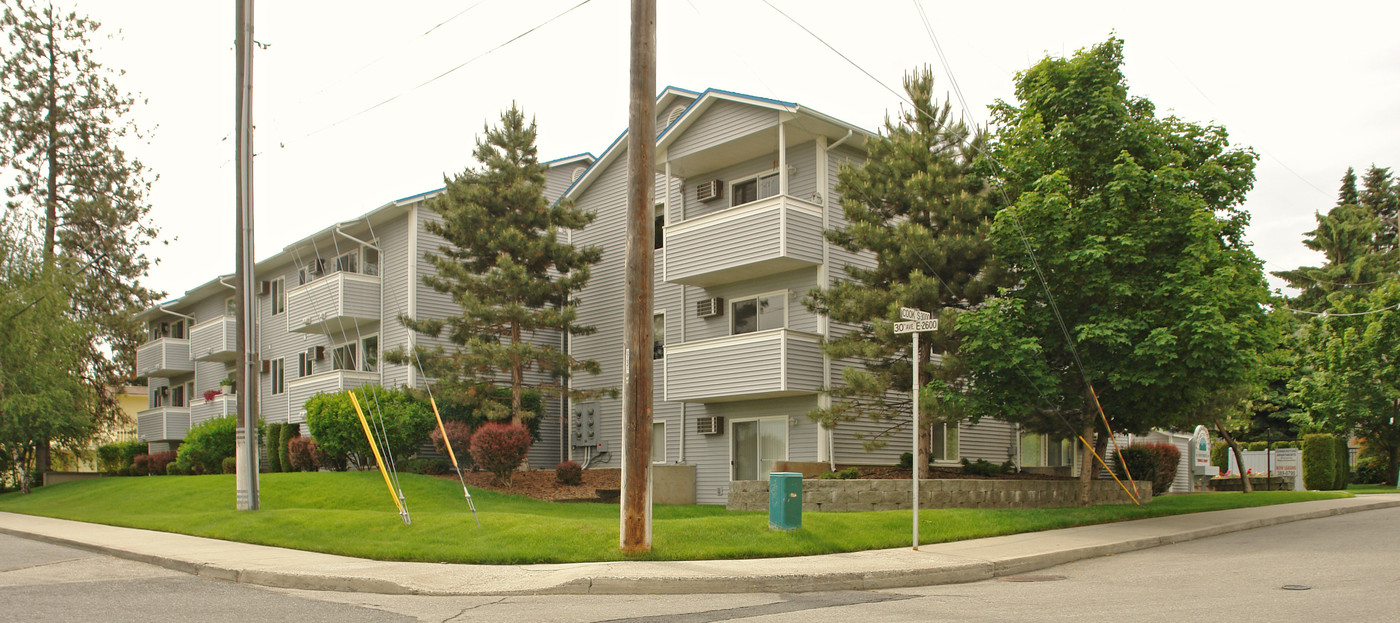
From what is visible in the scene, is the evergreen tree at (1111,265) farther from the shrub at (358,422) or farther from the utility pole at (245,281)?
the shrub at (358,422)

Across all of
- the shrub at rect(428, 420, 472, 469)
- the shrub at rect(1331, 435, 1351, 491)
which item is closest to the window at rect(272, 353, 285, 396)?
the shrub at rect(428, 420, 472, 469)

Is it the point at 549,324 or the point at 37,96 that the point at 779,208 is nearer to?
the point at 549,324

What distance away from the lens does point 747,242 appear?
2341 centimetres

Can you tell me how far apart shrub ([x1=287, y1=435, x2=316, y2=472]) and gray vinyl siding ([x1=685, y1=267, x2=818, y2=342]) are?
12423 millimetres

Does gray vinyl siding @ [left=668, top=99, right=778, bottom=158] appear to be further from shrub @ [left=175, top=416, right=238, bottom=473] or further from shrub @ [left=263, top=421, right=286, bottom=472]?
shrub @ [left=175, top=416, right=238, bottom=473]

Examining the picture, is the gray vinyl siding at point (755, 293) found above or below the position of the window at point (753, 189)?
below

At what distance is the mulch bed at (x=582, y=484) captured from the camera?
74.1 feet

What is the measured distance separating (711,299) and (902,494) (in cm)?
830

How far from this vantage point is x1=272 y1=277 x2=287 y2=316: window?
40.2 meters

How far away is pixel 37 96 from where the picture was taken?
41.9 meters

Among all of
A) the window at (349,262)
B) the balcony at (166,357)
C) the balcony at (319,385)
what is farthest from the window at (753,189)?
the balcony at (166,357)

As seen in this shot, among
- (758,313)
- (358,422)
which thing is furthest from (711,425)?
(358,422)

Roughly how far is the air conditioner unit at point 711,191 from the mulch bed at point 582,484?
24.3 feet

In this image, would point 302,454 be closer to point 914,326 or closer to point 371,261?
point 371,261
